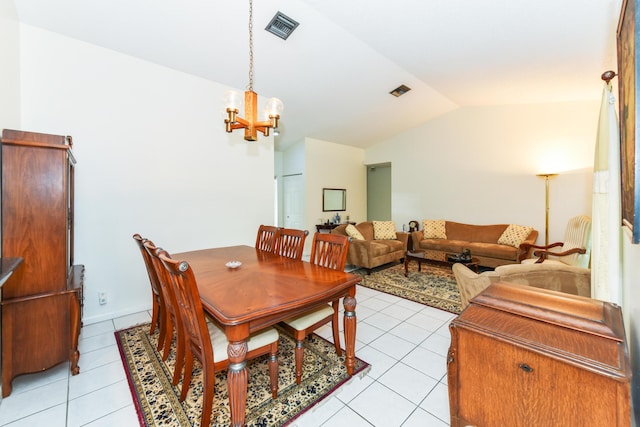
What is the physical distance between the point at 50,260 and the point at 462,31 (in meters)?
3.98

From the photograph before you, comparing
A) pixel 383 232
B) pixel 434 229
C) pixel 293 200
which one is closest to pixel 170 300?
pixel 383 232

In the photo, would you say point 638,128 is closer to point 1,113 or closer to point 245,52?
point 245,52

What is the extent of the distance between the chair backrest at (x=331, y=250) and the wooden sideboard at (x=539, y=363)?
1060 millimetres

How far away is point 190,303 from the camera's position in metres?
1.35

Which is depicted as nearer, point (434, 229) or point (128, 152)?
point (128, 152)

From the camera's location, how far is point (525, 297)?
1160 millimetres

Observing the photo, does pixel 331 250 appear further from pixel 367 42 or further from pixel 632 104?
pixel 367 42

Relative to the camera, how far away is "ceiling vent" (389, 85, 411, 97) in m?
4.28

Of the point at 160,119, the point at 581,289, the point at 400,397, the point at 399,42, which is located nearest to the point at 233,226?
the point at 160,119

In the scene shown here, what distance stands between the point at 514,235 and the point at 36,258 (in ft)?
19.7

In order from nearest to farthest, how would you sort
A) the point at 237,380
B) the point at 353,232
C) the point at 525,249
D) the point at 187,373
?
the point at 237,380
the point at 187,373
the point at 525,249
the point at 353,232

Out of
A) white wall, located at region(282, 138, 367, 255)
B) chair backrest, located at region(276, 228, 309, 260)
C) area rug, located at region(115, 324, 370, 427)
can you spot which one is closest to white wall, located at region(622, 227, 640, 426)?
area rug, located at region(115, 324, 370, 427)

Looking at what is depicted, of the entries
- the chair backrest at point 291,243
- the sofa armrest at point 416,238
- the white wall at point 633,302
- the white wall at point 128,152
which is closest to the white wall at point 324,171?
the sofa armrest at point 416,238

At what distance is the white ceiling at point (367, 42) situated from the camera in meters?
2.28
